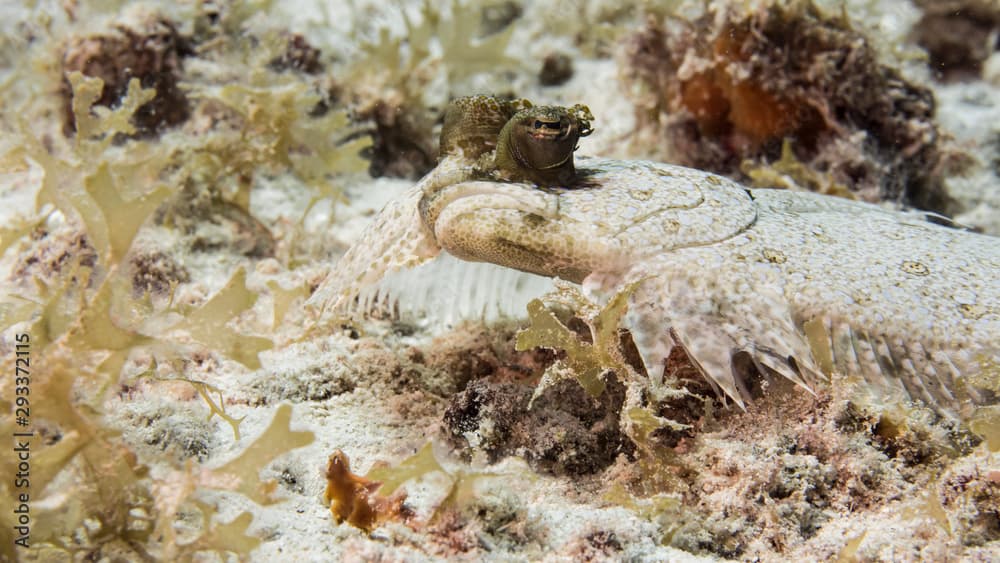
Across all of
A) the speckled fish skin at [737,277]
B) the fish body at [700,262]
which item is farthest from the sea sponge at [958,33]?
the speckled fish skin at [737,277]

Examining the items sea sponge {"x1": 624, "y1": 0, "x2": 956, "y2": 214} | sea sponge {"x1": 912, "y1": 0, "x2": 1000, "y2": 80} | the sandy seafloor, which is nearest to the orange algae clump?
the sandy seafloor

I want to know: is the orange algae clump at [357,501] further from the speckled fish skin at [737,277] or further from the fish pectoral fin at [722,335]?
the fish pectoral fin at [722,335]

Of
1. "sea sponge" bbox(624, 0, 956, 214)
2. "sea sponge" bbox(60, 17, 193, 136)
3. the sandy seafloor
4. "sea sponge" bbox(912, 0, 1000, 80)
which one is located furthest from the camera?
"sea sponge" bbox(912, 0, 1000, 80)

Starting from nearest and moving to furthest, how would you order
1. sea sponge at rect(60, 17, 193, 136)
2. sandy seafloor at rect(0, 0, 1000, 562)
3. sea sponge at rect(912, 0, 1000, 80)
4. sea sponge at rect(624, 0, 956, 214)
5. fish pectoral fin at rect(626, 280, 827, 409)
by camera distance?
1. sandy seafloor at rect(0, 0, 1000, 562)
2. fish pectoral fin at rect(626, 280, 827, 409)
3. sea sponge at rect(624, 0, 956, 214)
4. sea sponge at rect(60, 17, 193, 136)
5. sea sponge at rect(912, 0, 1000, 80)

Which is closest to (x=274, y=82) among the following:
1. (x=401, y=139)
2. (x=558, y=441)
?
(x=401, y=139)

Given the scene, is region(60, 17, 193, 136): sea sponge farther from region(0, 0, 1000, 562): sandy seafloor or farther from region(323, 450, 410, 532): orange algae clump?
region(323, 450, 410, 532): orange algae clump

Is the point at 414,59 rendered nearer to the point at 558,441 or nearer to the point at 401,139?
the point at 401,139

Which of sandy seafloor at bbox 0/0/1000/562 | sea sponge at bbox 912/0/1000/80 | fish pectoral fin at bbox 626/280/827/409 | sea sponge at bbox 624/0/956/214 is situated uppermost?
sea sponge at bbox 912/0/1000/80
